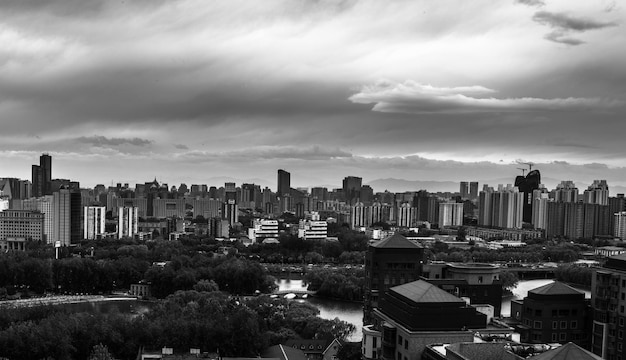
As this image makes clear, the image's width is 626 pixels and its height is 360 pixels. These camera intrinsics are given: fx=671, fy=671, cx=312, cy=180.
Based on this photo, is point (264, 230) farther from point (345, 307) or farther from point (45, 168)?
point (345, 307)

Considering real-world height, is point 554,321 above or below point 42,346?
above

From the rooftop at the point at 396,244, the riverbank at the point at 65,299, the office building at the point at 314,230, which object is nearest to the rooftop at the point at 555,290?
the rooftop at the point at 396,244

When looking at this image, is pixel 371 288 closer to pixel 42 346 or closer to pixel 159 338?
pixel 159 338

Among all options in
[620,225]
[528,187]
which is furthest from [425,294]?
[528,187]

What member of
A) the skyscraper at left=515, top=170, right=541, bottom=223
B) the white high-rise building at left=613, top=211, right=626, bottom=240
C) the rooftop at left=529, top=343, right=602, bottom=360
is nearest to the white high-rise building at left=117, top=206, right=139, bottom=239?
the skyscraper at left=515, top=170, right=541, bottom=223

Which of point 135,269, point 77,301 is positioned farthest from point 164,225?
point 77,301

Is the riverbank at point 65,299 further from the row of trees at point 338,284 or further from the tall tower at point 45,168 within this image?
the tall tower at point 45,168
